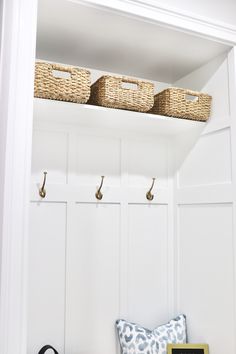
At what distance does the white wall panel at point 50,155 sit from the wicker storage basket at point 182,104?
1.54 ft

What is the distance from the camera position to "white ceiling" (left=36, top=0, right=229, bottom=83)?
1432 mm

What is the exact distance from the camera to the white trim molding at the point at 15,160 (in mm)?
1098

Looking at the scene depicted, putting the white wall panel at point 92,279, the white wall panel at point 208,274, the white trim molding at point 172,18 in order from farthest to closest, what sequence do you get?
1. the white wall panel at point 92,279
2. the white wall panel at point 208,274
3. the white trim molding at point 172,18

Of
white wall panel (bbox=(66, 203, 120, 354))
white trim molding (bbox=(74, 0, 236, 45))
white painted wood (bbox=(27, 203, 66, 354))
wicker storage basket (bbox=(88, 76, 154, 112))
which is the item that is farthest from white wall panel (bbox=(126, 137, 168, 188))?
white trim molding (bbox=(74, 0, 236, 45))

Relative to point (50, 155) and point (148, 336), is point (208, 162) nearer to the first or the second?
point (50, 155)

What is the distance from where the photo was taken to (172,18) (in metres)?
1.49

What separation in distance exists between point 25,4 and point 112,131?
31.2 inches

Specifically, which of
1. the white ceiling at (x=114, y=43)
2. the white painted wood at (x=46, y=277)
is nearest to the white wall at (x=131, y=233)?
the white painted wood at (x=46, y=277)

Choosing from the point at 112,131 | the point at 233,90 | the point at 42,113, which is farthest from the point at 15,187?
the point at 233,90

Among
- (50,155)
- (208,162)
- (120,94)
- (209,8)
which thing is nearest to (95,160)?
(50,155)

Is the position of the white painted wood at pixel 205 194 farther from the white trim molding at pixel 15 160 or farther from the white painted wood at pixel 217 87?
the white trim molding at pixel 15 160

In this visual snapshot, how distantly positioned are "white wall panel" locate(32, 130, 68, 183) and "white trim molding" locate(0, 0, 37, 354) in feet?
1.80

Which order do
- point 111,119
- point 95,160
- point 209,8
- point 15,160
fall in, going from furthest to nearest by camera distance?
point 95,160
point 111,119
point 209,8
point 15,160

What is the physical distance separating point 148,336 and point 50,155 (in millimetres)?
933
